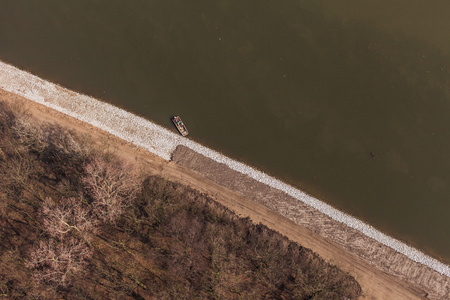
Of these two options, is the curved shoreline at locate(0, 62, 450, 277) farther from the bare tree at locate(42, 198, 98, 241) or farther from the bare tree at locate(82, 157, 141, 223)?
the bare tree at locate(42, 198, 98, 241)

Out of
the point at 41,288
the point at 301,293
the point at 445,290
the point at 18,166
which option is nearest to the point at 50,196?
the point at 18,166

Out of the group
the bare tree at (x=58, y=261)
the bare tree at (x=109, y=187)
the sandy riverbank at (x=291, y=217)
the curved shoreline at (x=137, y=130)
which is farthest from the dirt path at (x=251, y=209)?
the bare tree at (x=58, y=261)

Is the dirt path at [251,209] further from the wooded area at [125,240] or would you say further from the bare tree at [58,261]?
the bare tree at [58,261]

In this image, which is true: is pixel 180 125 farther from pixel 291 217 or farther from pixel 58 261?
pixel 58 261

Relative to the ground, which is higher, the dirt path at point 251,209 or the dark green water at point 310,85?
the dark green water at point 310,85

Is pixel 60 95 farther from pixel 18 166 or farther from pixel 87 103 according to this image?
pixel 18 166

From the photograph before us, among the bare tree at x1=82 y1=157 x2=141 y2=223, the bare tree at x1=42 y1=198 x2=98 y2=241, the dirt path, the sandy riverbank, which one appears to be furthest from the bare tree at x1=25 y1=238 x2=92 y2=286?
the sandy riverbank

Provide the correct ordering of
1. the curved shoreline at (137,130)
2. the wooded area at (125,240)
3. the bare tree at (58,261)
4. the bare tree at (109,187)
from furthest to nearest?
the curved shoreline at (137,130) < the wooded area at (125,240) < the bare tree at (109,187) < the bare tree at (58,261)

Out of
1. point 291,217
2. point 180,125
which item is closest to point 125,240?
point 180,125
